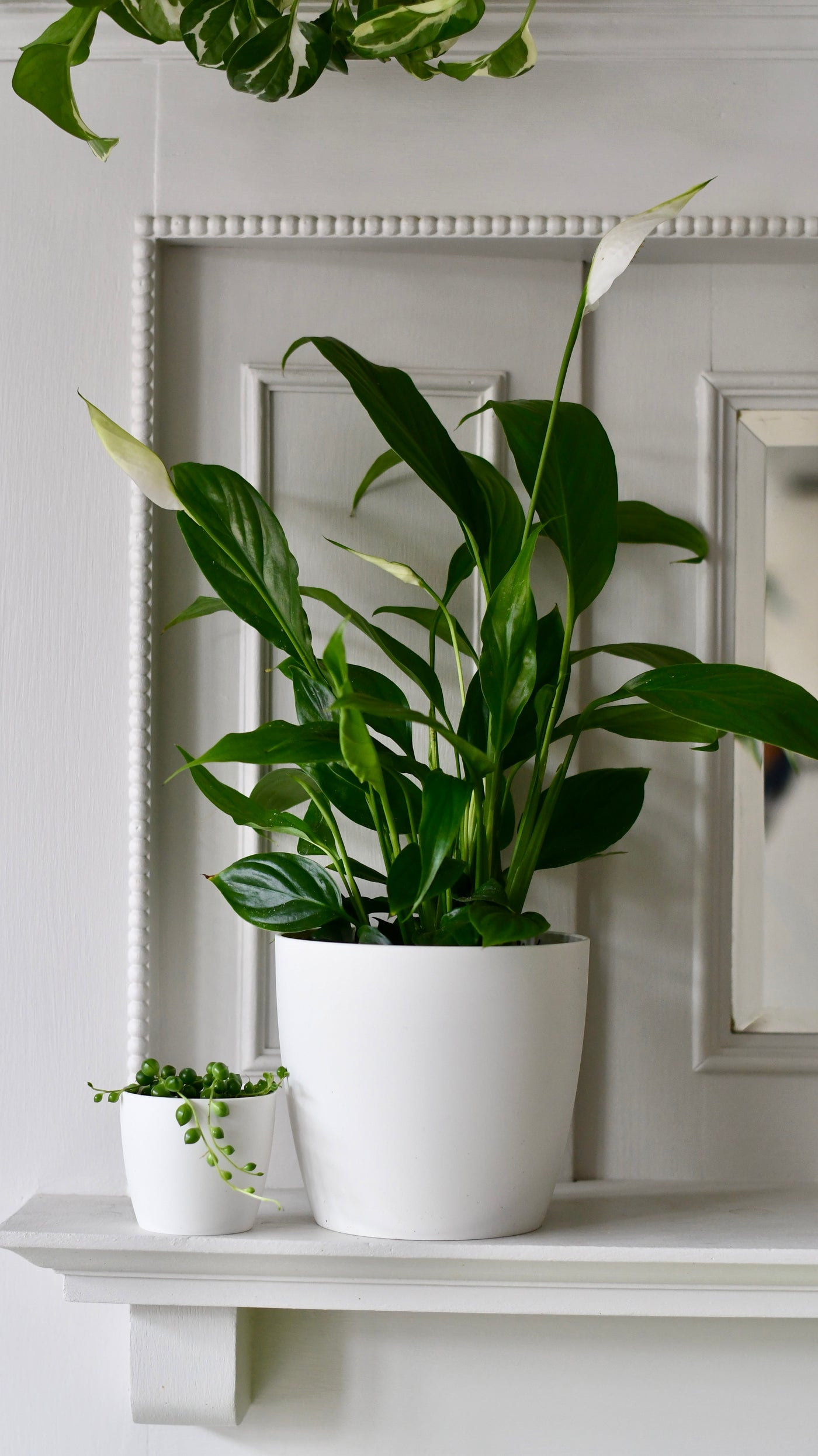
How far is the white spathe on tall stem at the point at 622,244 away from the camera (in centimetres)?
65

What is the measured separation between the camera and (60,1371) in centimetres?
90

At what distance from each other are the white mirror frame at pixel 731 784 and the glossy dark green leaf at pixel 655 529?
0.03 meters

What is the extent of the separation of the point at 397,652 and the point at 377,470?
6.5 inches

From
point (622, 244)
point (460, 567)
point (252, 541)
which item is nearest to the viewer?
point (622, 244)

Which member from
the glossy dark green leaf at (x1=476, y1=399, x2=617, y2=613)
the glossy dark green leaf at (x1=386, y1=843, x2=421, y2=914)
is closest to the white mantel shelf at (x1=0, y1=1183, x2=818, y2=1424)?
the glossy dark green leaf at (x1=386, y1=843, x2=421, y2=914)

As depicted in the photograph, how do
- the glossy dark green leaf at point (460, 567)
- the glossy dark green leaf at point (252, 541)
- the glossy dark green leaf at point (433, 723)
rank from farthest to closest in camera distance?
the glossy dark green leaf at point (460, 567) < the glossy dark green leaf at point (252, 541) < the glossy dark green leaf at point (433, 723)

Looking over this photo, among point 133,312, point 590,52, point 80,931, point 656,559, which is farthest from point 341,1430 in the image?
point 590,52

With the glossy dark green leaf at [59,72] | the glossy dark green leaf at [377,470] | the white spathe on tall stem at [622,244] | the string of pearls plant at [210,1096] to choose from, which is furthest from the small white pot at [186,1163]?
the glossy dark green leaf at [59,72]

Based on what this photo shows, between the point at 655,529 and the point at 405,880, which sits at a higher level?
the point at 655,529

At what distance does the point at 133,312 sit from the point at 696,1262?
0.82 metres

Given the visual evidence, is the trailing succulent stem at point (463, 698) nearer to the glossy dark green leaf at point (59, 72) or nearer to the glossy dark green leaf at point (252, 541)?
the glossy dark green leaf at point (252, 541)

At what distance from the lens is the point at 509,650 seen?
72 centimetres

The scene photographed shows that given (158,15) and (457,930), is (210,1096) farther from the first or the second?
(158,15)

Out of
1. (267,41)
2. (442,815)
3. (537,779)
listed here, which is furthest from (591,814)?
(267,41)
